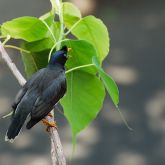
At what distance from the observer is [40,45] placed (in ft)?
5.32

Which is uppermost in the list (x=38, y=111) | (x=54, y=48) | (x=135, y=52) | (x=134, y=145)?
(x=54, y=48)

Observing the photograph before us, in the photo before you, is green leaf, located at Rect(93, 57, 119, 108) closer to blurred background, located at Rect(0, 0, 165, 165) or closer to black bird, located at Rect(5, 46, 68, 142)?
black bird, located at Rect(5, 46, 68, 142)

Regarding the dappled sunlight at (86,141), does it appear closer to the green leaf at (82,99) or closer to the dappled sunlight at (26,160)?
the dappled sunlight at (26,160)

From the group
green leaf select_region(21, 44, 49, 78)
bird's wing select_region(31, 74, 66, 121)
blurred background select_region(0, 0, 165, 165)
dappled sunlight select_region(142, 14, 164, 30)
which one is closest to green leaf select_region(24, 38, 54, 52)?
green leaf select_region(21, 44, 49, 78)

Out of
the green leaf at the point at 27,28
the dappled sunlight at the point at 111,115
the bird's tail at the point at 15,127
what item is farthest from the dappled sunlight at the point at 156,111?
the green leaf at the point at 27,28

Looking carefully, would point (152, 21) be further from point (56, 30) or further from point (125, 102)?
point (56, 30)

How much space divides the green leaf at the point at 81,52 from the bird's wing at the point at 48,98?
0.10 metres

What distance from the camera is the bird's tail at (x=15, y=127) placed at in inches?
65.2

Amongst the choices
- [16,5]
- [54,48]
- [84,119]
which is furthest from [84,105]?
[16,5]

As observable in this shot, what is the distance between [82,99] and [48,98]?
20cm

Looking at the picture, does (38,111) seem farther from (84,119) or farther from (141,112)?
(141,112)

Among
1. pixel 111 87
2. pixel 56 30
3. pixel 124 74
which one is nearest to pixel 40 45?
pixel 56 30

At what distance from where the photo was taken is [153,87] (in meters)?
4.12

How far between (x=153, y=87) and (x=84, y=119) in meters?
2.62
